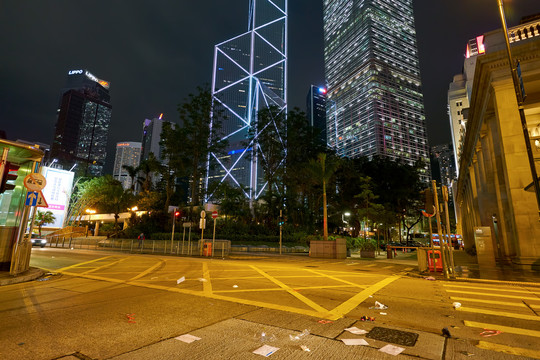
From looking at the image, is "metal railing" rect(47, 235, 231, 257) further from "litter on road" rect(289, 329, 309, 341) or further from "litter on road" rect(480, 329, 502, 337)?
"litter on road" rect(480, 329, 502, 337)

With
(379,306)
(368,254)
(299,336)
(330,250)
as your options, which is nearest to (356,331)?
(299,336)

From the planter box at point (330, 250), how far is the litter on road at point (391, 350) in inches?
711

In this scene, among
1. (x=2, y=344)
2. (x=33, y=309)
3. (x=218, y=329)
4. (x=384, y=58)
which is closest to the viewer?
(x=2, y=344)

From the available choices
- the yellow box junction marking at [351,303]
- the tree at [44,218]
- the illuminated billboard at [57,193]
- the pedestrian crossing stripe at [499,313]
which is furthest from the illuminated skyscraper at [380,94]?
the pedestrian crossing stripe at [499,313]

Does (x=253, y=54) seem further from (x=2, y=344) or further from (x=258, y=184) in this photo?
(x=2, y=344)

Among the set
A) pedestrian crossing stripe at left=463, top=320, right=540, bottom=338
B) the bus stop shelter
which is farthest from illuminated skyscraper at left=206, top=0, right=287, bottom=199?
pedestrian crossing stripe at left=463, top=320, right=540, bottom=338

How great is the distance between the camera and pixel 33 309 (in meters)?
5.29

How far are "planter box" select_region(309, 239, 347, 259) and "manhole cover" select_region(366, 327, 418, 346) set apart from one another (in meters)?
17.3

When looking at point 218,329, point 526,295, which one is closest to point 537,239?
point 526,295

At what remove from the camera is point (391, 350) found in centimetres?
351

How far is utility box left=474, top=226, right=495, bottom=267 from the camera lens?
51.5 feet

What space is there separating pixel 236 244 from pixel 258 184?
3588cm

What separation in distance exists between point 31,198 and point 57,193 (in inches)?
2491

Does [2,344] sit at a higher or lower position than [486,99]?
lower
